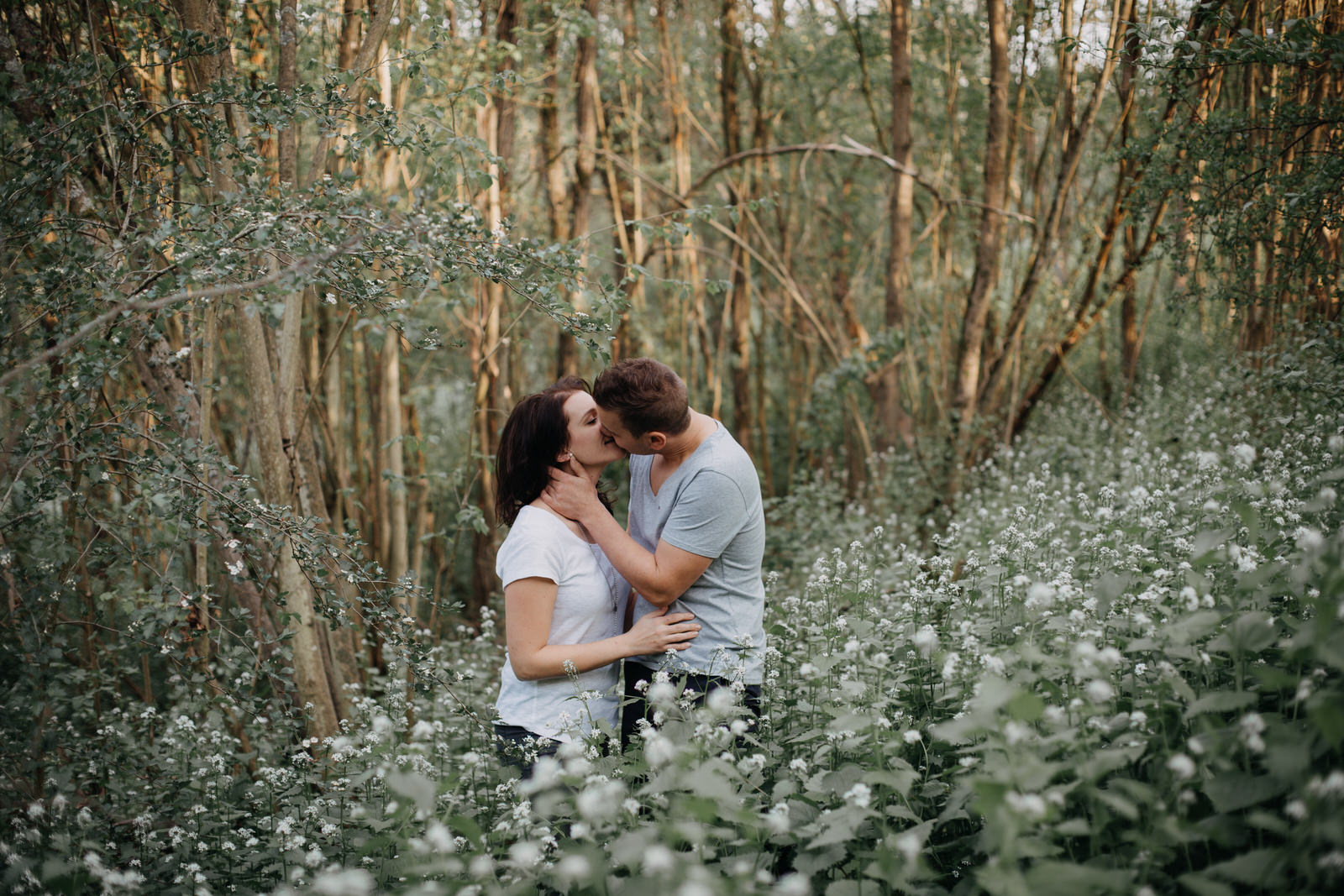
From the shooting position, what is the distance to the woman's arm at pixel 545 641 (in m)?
2.33

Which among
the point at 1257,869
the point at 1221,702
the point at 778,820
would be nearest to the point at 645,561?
the point at 778,820

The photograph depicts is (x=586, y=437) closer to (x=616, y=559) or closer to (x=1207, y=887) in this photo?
(x=616, y=559)

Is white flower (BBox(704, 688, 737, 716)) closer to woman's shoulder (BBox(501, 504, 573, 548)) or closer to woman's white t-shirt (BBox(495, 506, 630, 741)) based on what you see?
woman's white t-shirt (BBox(495, 506, 630, 741))

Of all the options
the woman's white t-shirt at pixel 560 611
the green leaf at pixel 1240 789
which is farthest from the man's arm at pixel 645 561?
the green leaf at pixel 1240 789

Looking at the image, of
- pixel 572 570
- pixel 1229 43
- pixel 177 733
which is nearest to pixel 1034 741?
pixel 572 570

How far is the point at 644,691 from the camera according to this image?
2.39 meters

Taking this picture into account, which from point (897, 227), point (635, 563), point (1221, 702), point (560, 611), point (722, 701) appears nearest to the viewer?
point (1221, 702)

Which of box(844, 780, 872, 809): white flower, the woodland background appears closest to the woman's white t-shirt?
the woodland background

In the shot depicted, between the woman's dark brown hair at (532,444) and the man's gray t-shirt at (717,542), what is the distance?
30 cm

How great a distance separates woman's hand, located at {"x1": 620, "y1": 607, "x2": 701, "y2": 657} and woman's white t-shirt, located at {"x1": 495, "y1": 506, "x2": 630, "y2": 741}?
15 centimetres

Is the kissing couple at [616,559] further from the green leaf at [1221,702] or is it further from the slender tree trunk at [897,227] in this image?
the slender tree trunk at [897,227]

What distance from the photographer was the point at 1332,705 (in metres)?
1.32

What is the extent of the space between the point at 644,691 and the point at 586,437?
77cm

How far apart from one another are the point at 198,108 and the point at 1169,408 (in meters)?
6.76
